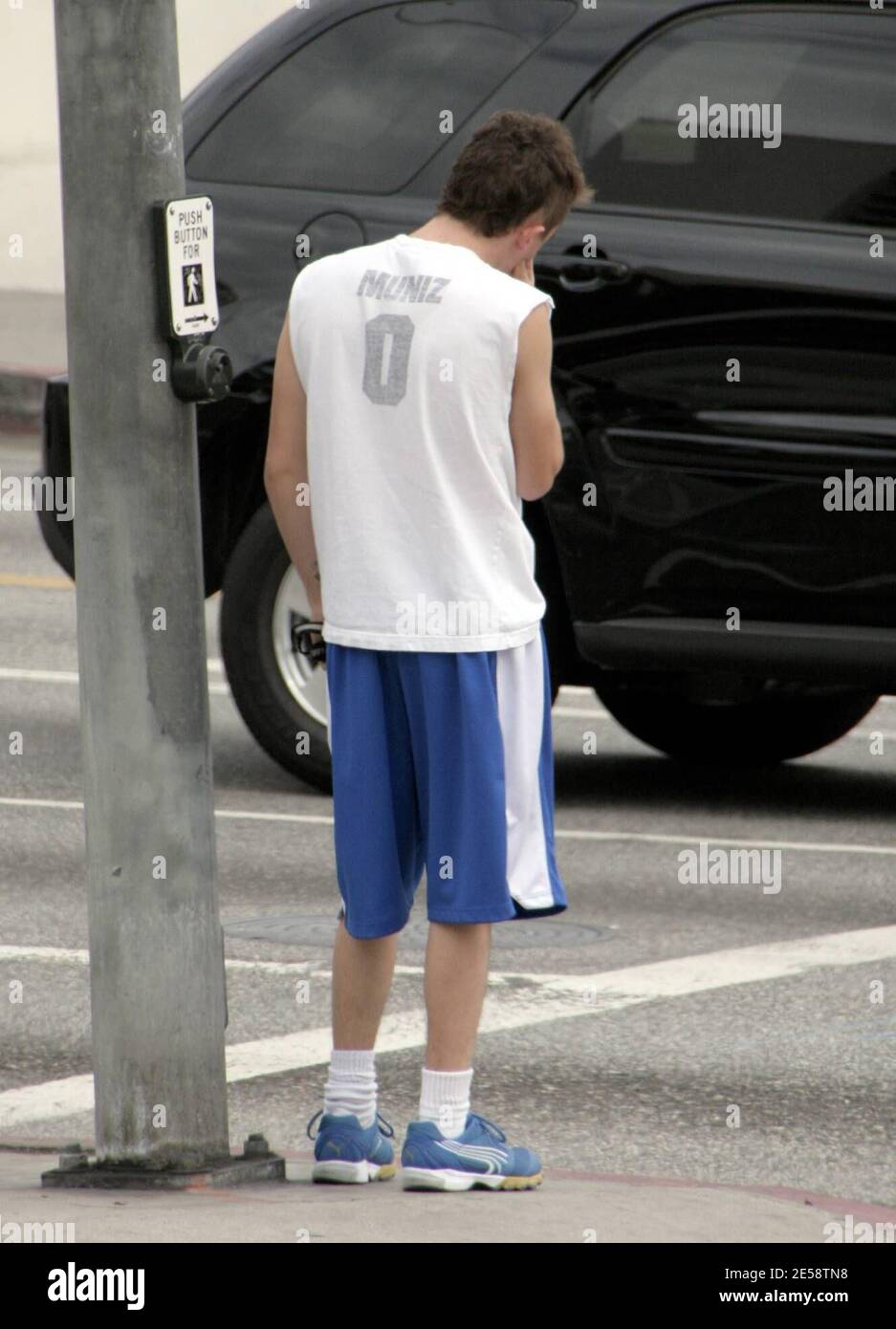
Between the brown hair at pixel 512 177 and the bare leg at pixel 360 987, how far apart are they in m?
1.29

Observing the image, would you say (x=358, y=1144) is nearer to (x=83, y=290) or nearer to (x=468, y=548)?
(x=468, y=548)

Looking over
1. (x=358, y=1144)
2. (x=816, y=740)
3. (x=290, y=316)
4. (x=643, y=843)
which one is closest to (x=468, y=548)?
(x=290, y=316)

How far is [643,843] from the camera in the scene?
342 inches

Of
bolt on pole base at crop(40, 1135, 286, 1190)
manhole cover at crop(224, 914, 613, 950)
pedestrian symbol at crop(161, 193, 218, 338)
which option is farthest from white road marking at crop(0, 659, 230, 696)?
pedestrian symbol at crop(161, 193, 218, 338)

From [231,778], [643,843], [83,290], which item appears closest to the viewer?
[83,290]

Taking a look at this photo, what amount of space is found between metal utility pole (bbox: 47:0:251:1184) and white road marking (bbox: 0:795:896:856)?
3833mm

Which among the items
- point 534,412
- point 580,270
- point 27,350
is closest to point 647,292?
point 580,270

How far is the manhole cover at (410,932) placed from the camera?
7340 mm

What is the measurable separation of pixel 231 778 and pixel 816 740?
6.74 ft

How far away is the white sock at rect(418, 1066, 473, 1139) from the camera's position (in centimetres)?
504
